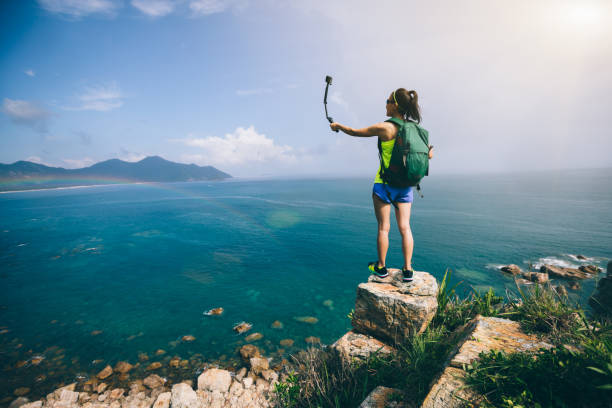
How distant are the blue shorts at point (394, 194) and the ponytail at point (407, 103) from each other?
4.04 feet

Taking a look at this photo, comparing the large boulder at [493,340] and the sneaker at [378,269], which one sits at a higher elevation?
the sneaker at [378,269]

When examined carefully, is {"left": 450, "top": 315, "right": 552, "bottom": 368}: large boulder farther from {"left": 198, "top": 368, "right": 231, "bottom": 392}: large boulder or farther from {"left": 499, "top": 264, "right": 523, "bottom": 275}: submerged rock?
{"left": 499, "top": 264, "right": 523, "bottom": 275}: submerged rock

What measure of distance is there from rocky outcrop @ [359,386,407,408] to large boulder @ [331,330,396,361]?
4.18 ft

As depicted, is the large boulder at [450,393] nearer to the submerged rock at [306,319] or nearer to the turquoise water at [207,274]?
the turquoise water at [207,274]

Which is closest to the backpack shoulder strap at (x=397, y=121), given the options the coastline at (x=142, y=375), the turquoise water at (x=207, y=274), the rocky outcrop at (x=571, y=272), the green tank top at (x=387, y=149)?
the green tank top at (x=387, y=149)

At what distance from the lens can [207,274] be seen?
24719 millimetres

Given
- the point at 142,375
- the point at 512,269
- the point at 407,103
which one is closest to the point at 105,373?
the point at 142,375

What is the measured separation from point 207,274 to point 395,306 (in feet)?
78.0

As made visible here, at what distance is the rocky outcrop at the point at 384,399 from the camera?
12.0ft

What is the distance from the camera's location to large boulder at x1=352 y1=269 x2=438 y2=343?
5.00 meters

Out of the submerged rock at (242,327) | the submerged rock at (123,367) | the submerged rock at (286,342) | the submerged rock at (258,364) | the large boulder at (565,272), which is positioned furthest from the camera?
the large boulder at (565,272)

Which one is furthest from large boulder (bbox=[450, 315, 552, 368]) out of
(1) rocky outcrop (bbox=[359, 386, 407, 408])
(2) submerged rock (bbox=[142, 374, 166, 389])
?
(2) submerged rock (bbox=[142, 374, 166, 389])

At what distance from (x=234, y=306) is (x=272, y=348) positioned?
21.2ft

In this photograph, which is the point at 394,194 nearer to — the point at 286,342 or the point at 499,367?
the point at 499,367
